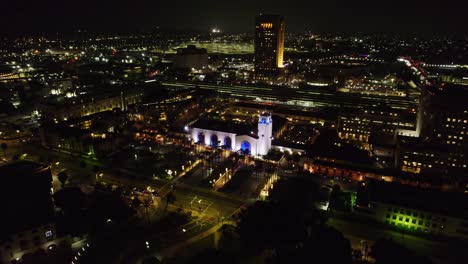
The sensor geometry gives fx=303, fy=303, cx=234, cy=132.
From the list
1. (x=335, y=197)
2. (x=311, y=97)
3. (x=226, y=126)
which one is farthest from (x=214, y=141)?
(x=311, y=97)

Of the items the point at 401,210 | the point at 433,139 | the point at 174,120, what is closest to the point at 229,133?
the point at 174,120

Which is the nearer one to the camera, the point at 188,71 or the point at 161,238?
the point at 161,238

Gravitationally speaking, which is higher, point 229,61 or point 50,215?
point 229,61

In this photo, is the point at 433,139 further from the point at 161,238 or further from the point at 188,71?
the point at 188,71

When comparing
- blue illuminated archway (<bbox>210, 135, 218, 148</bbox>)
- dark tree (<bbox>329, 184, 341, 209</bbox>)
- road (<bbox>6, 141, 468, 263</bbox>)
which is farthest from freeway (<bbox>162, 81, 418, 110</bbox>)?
road (<bbox>6, 141, 468, 263</bbox>)

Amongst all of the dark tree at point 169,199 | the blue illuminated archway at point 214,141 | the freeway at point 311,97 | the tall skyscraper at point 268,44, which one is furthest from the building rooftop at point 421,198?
the tall skyscraper at point 268,44

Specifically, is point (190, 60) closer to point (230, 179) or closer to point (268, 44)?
point (268, 44)

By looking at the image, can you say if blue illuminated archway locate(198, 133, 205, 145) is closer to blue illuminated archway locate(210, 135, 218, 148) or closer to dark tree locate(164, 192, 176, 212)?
blue illuminated archway locate(210, 135, 218, 148)
